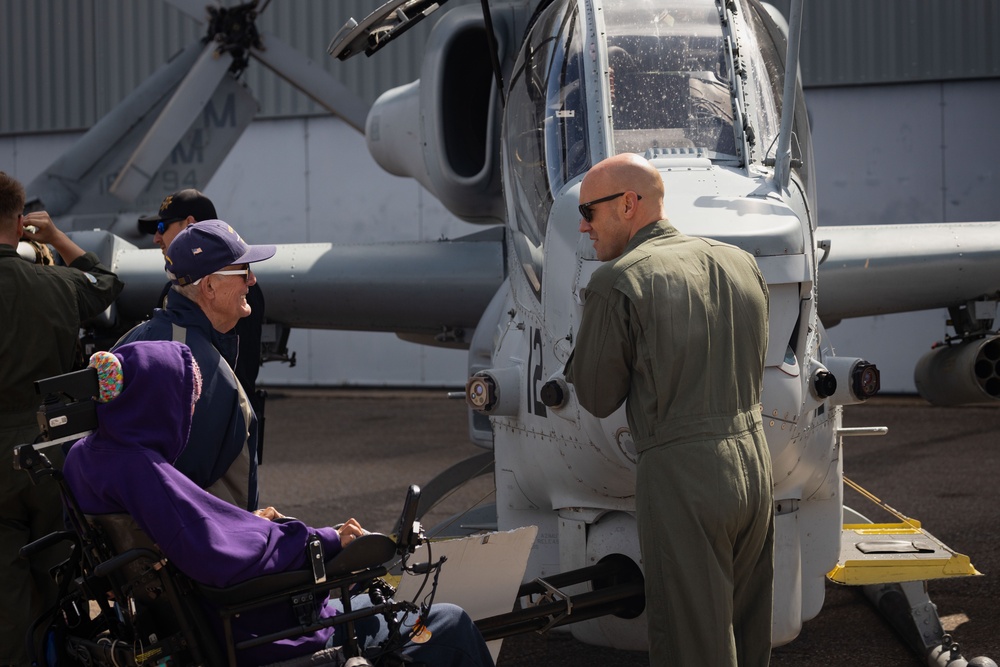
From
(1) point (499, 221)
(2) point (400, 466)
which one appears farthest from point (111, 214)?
(1) point (499, 221)

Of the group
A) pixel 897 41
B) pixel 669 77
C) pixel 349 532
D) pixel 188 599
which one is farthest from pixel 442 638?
pixel 897 41

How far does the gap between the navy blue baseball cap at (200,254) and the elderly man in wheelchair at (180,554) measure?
1.00 ft

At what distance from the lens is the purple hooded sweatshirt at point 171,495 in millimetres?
2559

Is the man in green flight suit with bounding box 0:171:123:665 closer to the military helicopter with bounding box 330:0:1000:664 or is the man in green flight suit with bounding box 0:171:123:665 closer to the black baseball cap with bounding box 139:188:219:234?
the black baseball cap with bounding box 139:188:219:234

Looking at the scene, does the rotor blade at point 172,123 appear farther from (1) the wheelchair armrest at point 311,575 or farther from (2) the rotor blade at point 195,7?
(1) the wheelchair armrest at point 311,575

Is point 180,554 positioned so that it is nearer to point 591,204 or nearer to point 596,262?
point 591,204

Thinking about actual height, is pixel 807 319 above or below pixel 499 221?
below

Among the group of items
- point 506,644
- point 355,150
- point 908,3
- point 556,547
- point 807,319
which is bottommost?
point 506,644

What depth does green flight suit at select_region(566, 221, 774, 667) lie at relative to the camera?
2932mm

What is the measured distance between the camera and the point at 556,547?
411cm

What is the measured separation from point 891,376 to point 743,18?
37.7ft

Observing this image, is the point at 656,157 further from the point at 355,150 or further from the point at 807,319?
the point at 355,150

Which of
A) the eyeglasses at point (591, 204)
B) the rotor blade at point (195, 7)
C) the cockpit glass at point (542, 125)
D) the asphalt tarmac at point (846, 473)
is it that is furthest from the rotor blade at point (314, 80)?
the eyeglasses at point (591, 204)

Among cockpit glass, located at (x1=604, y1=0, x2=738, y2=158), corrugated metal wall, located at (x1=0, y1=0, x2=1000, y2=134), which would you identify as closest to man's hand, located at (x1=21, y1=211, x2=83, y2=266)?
cockpit glass, located at (x1=604, y1=0, x2=738, y2=158)
